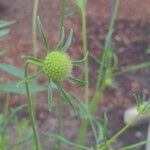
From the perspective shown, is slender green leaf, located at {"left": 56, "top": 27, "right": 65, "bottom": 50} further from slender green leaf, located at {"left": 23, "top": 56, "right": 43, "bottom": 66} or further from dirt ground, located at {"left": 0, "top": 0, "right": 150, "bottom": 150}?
dirt ground, located at {"left": 0, "top": 0, "right": 150, "bottom": 150}

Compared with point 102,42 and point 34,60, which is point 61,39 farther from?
point 102,42

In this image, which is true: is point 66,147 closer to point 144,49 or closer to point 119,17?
point 144,49

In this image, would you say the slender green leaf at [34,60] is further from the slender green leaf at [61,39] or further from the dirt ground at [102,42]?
the dirt ground at [102,42]

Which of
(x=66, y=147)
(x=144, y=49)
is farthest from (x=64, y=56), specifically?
(x=144, y=49)

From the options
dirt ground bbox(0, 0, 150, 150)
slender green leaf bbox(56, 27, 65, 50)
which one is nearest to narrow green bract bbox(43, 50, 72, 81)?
slender green leaf bbox(56, 27, 65, 50)

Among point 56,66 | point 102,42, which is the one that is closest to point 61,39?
point 56,66

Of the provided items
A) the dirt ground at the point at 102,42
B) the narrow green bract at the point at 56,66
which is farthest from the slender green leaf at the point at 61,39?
the dirt ground at the point at 102,42
